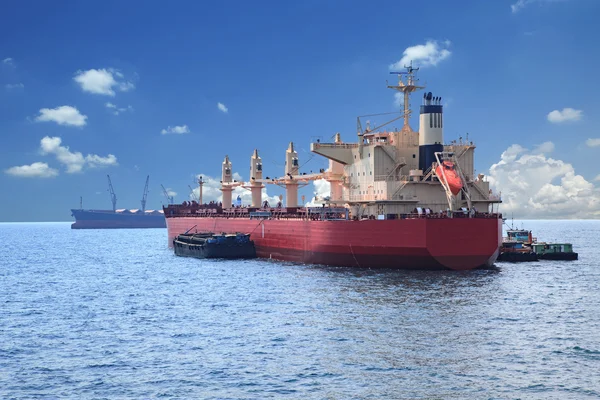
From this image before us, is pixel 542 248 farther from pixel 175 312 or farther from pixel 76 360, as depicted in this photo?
pixel 76 360

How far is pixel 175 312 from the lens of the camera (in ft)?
132

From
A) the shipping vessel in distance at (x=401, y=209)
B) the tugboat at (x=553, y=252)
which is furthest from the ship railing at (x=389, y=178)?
the tugboat at (x=553, y=252)

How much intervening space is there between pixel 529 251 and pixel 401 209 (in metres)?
19.6

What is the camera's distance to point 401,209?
55.8m

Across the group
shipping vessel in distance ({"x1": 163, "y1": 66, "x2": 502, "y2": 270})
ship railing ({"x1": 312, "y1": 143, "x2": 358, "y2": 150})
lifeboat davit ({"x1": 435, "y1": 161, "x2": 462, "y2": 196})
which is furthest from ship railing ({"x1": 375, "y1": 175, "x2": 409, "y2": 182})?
ship railing ({"x1": 312, "y1": 143, "x2": 358, "y2": 150})

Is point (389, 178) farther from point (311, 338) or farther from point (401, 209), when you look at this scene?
point (311, 338)

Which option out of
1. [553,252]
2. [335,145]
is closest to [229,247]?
[335,145]

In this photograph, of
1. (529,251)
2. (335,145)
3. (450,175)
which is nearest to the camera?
(450,175)

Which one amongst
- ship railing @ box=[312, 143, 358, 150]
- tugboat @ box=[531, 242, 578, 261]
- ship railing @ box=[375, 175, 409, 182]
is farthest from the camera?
tugboat @ box=[531, 242, 578, 261]

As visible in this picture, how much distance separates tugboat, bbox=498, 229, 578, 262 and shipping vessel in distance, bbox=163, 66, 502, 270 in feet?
40.9

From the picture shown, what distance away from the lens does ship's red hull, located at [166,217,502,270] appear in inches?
1970

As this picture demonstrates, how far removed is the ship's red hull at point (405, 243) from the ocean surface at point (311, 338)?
122 cm

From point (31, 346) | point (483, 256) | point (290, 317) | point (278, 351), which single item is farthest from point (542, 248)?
point (31, 346)

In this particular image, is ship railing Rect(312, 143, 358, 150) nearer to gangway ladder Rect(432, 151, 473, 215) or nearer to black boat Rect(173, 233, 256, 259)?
gangway ladder Rect(432, 151, 473, 215)
